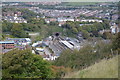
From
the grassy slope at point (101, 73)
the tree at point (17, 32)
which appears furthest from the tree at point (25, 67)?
the tree at point (17, 32)

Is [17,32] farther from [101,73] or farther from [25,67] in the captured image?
[101,73]

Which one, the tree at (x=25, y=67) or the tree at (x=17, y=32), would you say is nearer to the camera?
the tree at (x=25, y=67)

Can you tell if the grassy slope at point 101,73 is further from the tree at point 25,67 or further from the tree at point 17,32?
the tree at point 17,32

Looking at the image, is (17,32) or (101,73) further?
(17,32)

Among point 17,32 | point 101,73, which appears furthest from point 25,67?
point 17,32

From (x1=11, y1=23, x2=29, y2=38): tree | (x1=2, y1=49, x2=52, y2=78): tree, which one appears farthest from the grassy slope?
(x1=11, y1=23, x2=29, y2=38): tree

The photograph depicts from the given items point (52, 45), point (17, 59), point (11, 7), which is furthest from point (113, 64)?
point (11, 7)

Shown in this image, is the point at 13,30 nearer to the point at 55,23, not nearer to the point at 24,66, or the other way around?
the point at 55,23

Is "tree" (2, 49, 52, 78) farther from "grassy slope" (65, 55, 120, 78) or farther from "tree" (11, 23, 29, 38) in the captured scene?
"tree" (11, 23, 29, 38)
